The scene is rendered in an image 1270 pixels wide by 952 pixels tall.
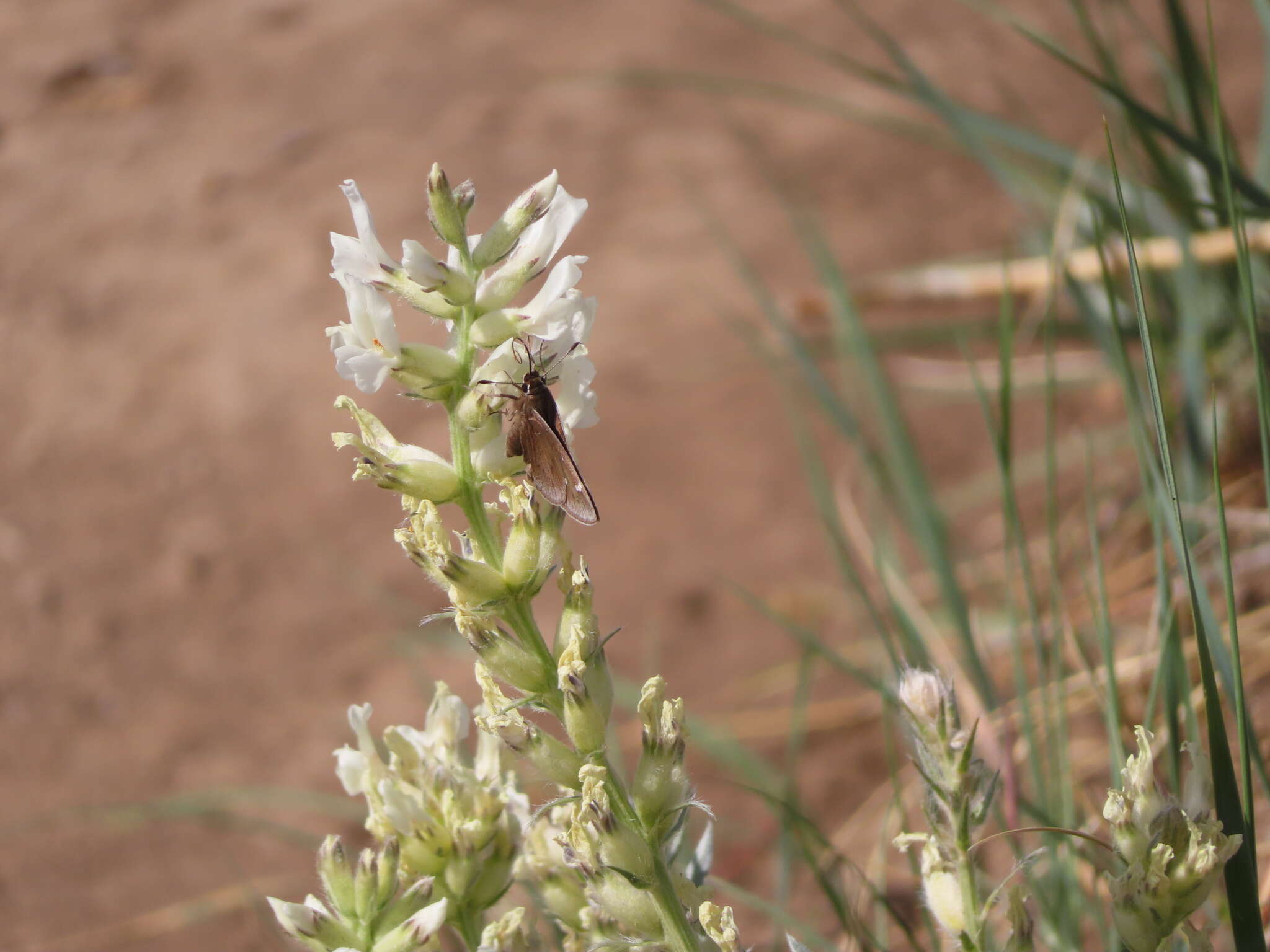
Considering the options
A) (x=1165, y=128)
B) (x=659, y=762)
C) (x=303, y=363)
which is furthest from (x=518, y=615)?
(x=303, y=363)

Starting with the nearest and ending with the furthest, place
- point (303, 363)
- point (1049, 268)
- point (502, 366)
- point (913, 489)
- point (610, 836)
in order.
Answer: point (610, 836) → point (502, 366) → point (913, 489) → point (1049, 268) → point (303, 363)

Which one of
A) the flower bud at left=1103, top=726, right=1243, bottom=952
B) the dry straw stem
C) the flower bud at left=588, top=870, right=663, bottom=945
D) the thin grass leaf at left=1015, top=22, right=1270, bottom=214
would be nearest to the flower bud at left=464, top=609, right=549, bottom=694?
the flower bud at left=588, top=870, right=663, bottom=945

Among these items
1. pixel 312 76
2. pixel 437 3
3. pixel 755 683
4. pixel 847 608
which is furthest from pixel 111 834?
pixel 437 3

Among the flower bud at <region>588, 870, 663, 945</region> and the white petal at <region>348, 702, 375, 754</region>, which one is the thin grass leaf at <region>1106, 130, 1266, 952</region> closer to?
the flower bud at <region>588, 870, 663, 945</region>

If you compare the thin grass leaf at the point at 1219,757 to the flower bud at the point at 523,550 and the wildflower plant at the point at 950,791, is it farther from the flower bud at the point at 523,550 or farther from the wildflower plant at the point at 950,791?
the flower bud at the point at 523,550

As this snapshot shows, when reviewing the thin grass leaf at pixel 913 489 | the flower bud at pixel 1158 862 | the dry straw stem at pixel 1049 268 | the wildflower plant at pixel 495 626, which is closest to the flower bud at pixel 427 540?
the wildflower plant at pixel 495 626

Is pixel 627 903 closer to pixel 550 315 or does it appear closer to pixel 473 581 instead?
pixel 473 581
